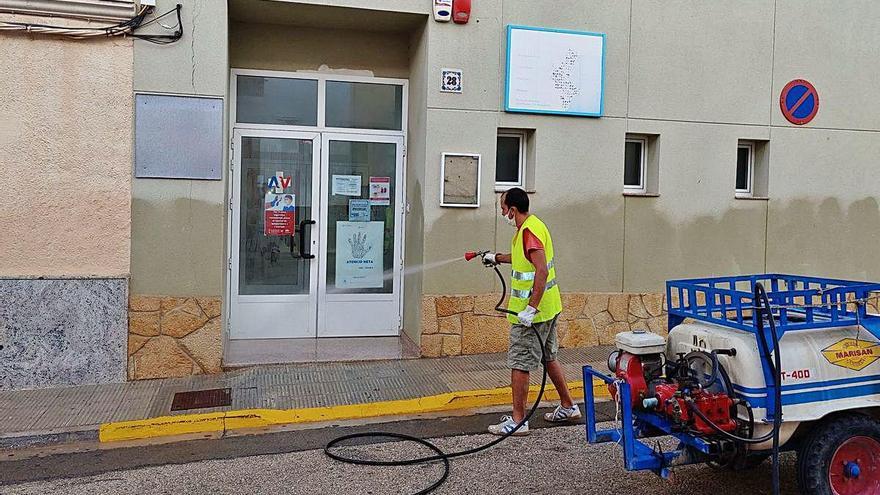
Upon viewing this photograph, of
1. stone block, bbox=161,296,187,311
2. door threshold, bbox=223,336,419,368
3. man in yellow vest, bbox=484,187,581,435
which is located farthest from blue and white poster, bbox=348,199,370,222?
man in yellow vest, bbox=484,187,581,435

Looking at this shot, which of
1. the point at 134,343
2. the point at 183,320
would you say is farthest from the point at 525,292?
the point at 134,343

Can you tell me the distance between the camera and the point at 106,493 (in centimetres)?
486

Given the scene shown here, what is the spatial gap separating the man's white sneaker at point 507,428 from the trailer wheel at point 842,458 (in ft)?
7.44

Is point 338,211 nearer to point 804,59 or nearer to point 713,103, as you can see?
point 713,103

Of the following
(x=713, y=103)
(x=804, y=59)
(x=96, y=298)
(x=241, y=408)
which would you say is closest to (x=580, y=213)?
(x=713, y=103)

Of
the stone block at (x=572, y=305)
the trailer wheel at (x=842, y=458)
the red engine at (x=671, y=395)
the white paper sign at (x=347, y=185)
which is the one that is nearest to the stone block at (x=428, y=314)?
the stone block at (x=572, y=305)

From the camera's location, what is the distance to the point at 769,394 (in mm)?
4113

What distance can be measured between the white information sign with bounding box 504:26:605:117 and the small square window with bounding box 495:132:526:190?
452 millimetres

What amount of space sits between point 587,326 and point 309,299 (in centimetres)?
340

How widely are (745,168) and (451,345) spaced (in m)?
4.54

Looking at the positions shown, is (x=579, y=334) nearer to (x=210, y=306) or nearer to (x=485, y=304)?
(x=485, y=304)

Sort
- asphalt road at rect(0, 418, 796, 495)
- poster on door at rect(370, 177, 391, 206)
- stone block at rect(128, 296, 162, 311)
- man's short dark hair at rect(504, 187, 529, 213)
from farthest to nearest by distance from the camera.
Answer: poster on door at rect(370, 177, 391, 206) < stone block at rect(128, 296, 162, 311) < man's short dark hair at rect(504, 187, 529, 213) < asphalt road at rect(0, 418, 796, 495)

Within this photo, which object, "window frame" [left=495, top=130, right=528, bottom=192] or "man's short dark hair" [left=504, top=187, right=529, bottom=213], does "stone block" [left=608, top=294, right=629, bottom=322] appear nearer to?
"window frame" [left=495, top=130, right=528, bottom=192]

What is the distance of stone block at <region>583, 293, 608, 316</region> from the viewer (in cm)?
881
